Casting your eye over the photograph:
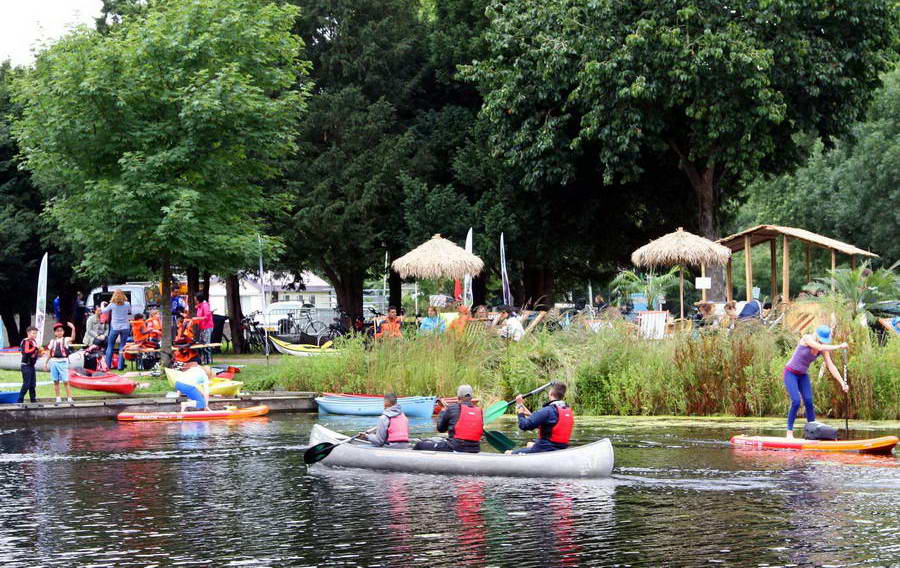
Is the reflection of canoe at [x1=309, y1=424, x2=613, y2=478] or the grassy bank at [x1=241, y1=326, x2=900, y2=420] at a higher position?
the grassy bank at [x1=241, y1=326, x2=900, y2=420]

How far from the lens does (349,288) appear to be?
145 feet

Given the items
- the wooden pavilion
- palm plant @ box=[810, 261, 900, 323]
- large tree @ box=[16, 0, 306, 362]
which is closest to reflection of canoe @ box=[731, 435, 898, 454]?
palm plant @ box=[810, 261, 900, 323]

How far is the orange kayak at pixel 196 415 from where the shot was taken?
2406 cm

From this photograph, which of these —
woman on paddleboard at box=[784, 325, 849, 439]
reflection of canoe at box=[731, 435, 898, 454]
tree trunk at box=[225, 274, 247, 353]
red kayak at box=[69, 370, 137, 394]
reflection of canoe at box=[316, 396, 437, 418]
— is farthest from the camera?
tree trunk at box=[225, 274, 247, 353]

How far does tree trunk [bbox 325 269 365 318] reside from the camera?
4372cm

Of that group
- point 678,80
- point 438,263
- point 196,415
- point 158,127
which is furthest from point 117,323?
point 678,80

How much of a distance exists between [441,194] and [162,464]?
75.4 ft

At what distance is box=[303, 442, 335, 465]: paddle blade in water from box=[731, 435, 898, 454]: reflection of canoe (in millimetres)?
5983

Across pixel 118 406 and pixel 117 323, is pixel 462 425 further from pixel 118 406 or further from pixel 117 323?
pixel 117 323

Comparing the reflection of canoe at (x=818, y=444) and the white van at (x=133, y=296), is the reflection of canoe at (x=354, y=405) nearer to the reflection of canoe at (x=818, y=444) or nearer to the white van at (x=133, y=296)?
the reflection of canoe at (x=818, y=444)

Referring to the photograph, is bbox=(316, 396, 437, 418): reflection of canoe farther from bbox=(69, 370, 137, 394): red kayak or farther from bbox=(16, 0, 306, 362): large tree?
bbox=(16, 0, 306, 362): large tree

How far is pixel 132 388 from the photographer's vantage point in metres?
26.7

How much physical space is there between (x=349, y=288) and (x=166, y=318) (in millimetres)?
15186

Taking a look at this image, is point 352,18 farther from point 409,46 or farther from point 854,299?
point 854,299
